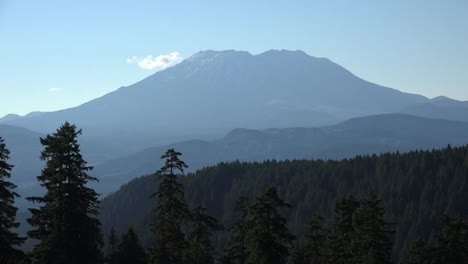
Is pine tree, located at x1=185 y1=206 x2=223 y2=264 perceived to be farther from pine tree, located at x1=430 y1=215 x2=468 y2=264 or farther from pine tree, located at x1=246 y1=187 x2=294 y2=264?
pine tree, located at x1=430 y1=215 x2=468 y2=264

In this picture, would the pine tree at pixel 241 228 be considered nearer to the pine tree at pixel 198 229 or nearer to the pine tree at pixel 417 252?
the pine tree at pixel 198 229

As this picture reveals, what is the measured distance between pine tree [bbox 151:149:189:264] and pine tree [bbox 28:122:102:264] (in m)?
5.64

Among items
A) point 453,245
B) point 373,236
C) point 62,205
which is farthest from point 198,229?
point 453,245

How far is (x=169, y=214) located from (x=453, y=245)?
755 inches

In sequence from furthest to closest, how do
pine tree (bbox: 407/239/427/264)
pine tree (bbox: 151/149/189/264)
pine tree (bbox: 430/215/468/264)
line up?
pine tree (bbox: 407/239/427/264) → pine tree (bbox: 430/215/468/264) → pine tree (bbox: 151/149/189/264)

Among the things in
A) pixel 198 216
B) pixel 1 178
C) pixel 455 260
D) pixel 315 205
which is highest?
pixel 1 178

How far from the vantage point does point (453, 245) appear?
35562mm

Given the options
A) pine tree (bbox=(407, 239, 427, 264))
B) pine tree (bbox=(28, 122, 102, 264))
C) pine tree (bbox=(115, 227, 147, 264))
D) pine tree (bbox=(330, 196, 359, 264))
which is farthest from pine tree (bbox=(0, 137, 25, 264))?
pine tree (bbox=(407, 239, 427, 264))

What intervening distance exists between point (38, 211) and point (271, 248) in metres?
13.8

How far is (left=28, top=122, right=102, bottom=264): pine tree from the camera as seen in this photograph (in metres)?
27.2

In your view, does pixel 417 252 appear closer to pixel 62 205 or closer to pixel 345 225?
pixel 345 225

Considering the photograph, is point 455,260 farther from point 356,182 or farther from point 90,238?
point 356,182

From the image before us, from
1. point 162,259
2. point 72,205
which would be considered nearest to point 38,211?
point 72,205

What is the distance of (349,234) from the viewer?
38.9 metres
